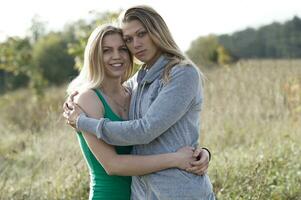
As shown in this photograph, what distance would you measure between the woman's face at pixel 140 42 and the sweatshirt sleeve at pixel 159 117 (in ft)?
0.68

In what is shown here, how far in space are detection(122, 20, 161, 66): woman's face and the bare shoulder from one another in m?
0.32

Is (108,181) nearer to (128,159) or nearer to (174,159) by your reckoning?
(128,159)

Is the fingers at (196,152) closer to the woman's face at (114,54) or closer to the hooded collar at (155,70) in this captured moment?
the hooded collar at (155,70)

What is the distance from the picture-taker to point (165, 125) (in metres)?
2.94

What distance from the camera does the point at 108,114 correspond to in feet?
10.4

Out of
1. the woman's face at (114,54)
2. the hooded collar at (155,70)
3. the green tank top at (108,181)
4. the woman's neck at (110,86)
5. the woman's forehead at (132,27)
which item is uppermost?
the woman's forehead at (132,27)

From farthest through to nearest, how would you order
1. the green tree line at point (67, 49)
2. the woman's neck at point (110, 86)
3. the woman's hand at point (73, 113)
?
1. the green tree line at point (67, 49)
2. the woman's neck at point (110, 86)
3. the woman's hand at point (73, 113)

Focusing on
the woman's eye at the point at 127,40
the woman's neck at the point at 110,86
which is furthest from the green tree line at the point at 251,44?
the woman's eye at the point at 127,40

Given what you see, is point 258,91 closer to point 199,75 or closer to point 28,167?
point 28,167

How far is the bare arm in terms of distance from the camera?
301 cm

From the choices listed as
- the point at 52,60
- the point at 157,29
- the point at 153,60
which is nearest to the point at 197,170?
the point at 153,60

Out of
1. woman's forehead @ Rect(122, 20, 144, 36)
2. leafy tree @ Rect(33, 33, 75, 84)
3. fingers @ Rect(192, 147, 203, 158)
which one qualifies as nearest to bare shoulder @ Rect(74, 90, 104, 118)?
woman's forehead @ Rect(122, 20, 144, 36)

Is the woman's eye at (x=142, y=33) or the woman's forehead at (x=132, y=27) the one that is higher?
the woman's forehead at (x=132, y=27)

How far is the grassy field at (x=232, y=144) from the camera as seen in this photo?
5.46 metres
